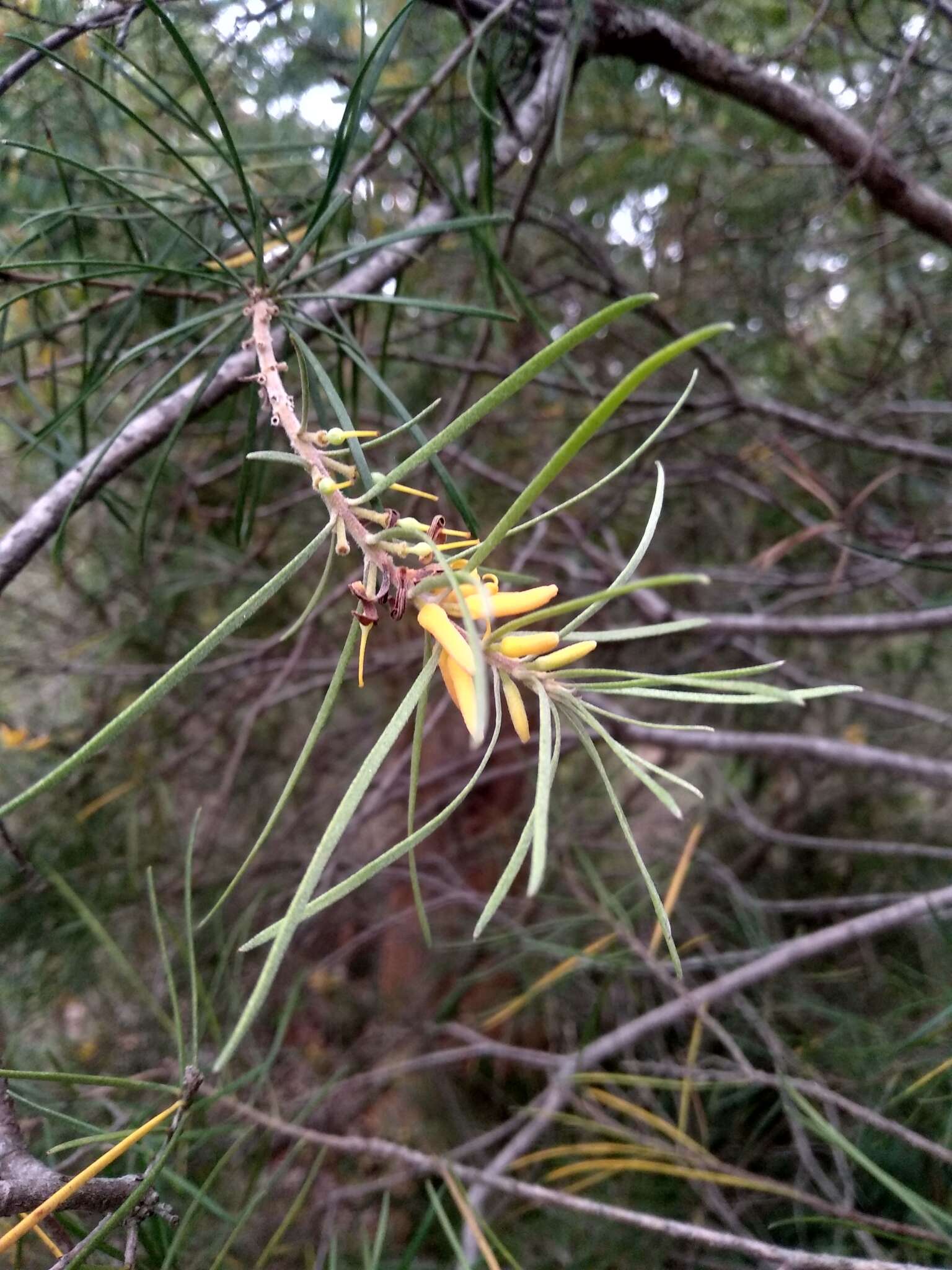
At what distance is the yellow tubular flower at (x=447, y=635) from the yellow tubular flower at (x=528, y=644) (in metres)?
0.01

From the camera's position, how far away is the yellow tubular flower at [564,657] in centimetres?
20

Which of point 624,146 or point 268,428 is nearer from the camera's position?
point 268,428

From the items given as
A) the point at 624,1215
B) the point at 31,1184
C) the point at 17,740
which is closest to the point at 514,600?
the point at 31,1184

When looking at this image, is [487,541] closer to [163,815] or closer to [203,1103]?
[203,1103]

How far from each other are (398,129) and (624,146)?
2.04 feet

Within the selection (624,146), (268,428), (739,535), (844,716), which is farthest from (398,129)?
(844,716)

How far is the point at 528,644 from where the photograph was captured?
0.20 meters

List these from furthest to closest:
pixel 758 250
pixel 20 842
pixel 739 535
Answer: pixel 739 535 → pixel 758 250 → pixel 20 842

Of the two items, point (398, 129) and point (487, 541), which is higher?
point (398, 129)

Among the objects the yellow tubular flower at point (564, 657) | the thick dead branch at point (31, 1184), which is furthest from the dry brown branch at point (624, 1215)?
the yellow tubular flower at point (564, 657)

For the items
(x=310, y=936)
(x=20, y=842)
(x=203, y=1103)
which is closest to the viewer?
(x=203, y=1103)

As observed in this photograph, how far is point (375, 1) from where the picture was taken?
0.86 metres

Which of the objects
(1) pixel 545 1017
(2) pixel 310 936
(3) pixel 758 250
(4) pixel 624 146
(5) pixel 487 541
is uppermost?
(4) pixel 624 146

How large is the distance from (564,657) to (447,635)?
0.11 feet
